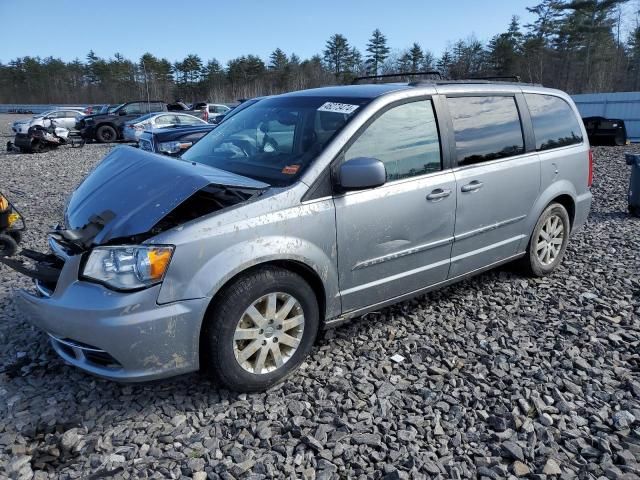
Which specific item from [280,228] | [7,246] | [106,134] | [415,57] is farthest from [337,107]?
[415,57]

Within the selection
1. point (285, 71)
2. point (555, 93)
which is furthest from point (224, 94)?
point (555, 93)

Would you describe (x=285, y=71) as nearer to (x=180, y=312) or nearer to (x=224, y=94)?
(x=224, y=94)

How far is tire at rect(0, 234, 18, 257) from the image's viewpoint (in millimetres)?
4977

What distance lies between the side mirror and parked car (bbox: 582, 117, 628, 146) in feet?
54.8

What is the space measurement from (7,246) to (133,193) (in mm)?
3118

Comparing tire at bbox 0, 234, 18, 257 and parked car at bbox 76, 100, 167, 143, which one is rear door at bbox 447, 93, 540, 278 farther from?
parked car at bbox 76, 100, 167, 143

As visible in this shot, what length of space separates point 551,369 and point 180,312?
7.88 ft

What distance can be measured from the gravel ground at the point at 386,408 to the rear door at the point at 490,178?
529 mm

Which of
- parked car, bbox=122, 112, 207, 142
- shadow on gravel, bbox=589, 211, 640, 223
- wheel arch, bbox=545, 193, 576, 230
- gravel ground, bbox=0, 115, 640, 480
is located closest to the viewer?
gravel ground, bbox=0, 115, 640, 480

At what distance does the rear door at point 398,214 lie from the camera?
121 inches

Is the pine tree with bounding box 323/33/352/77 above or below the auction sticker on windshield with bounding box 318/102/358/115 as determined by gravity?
above

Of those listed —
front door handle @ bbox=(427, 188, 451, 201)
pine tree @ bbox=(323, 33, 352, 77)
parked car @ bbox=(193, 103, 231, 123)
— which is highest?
pine tree @ bbox=(323, 33, 352, 77)

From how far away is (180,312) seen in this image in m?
2.51

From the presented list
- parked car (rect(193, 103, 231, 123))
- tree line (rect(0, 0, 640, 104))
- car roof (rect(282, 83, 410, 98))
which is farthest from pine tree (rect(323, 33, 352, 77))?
car roof (rect(282, 83, 410, 98))
